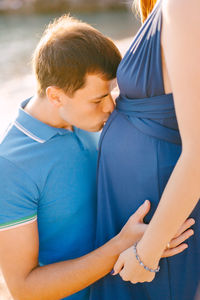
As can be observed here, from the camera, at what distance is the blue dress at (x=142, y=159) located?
1237mm

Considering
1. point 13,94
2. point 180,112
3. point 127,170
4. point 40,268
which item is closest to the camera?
point 180,112

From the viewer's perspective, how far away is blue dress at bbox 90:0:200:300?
4.06ft

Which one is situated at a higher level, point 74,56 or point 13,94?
point 74,56

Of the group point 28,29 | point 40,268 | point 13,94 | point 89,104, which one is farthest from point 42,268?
point 28,29

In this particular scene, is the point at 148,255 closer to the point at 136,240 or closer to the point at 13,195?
the point at 136,240

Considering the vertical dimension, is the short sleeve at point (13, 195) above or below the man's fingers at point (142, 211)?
below

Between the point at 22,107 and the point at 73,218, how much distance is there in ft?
1.78

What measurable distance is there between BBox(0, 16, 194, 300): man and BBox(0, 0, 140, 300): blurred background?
38 centimetres

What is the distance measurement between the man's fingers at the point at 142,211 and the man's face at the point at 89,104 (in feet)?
1.45

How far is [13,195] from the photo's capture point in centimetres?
145

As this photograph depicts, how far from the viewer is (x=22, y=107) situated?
173 centimetres

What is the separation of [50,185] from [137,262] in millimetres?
460

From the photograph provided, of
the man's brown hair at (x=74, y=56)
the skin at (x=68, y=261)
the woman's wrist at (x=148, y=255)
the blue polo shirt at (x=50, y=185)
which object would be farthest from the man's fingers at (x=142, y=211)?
the man's brown hair at (x=74, y=56)

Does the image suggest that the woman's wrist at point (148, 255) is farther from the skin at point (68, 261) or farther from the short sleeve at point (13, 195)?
the short sleeve at point (13, 195)
